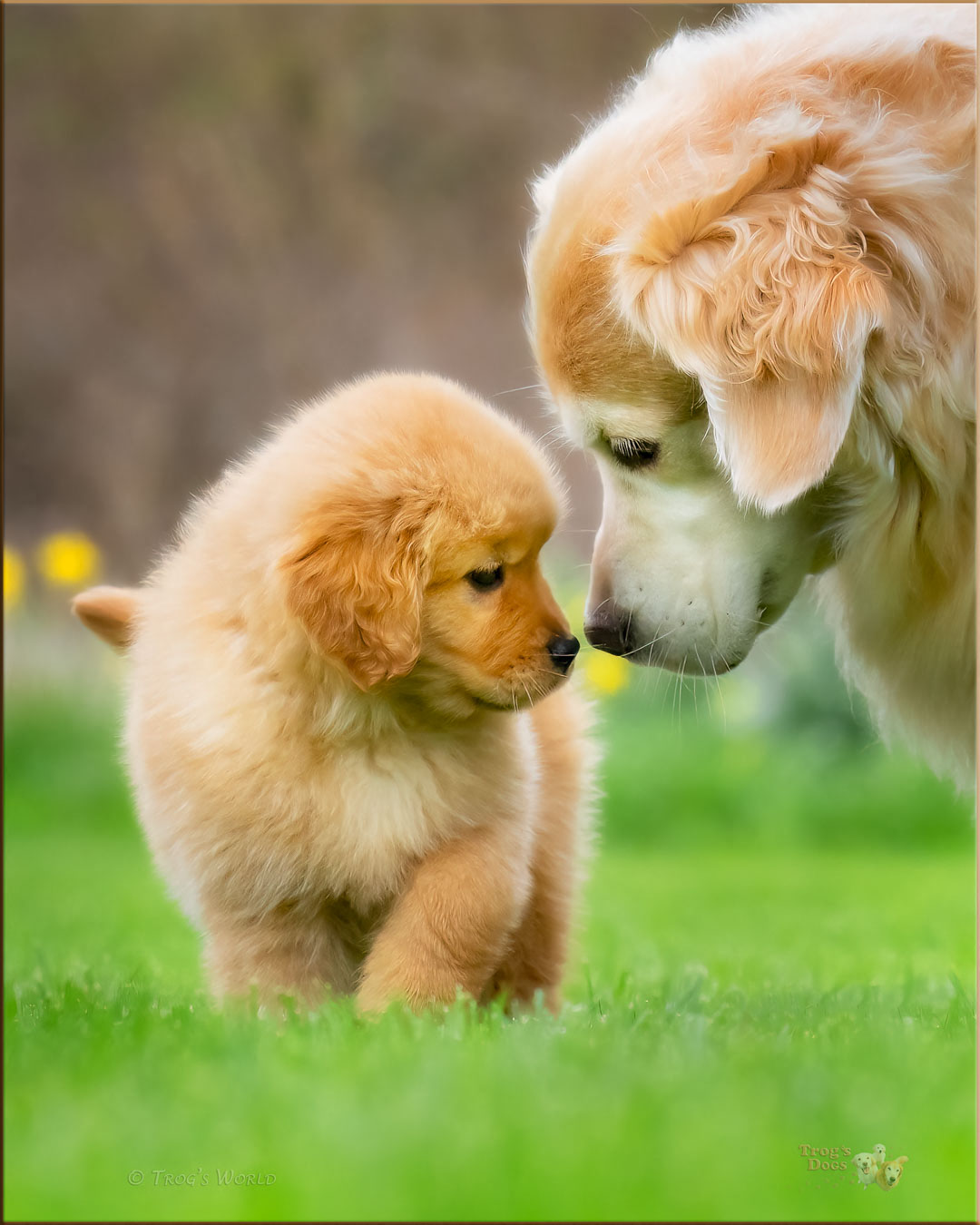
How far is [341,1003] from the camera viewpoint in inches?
77.0

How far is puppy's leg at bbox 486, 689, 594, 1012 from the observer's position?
2.35 meters

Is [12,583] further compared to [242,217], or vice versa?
[242,217]

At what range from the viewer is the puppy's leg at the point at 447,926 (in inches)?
77.8

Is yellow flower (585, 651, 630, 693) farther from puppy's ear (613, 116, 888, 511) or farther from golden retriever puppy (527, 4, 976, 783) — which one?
puppy's ear (613, 116, 888, 511)

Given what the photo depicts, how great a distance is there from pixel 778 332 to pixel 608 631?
1.97 ft

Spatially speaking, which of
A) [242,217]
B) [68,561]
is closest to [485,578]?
[68,561]

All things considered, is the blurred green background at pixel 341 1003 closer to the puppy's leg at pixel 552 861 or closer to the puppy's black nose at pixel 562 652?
the puppy's leg at pixel 552 861

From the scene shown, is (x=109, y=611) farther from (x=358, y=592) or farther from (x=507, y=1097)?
(x=507, y=1097)

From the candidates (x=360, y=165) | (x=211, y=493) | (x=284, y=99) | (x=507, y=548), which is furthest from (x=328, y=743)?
(x=360, y=165)

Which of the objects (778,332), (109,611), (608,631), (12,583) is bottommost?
(12,583)

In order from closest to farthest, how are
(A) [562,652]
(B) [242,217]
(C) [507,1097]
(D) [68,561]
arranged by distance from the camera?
(C) [507,1097], (A) [562,652], (D) [68,561], (B) [242,217]

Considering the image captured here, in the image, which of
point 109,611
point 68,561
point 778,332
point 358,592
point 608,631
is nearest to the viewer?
point 778,332

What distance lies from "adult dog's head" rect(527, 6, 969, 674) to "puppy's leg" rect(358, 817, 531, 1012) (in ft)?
1.46

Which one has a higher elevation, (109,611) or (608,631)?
(109,611)
